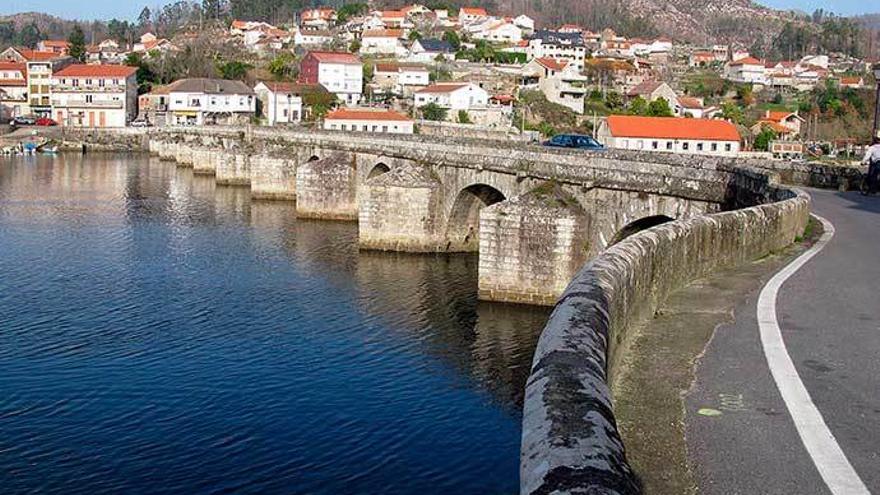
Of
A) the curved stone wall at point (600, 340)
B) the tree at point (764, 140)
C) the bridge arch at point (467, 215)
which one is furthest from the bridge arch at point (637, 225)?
the tree at point (764, 140)

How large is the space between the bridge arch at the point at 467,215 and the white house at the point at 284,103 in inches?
2812

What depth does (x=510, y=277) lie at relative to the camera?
30359 millimetres

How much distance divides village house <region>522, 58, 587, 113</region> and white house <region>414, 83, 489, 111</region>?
15.4 metres

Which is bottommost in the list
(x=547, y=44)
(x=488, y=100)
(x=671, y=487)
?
(x=671, y=487)

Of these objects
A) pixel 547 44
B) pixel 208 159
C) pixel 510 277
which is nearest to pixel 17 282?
pixel 510 277

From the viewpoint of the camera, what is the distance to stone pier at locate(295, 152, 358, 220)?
51438mm

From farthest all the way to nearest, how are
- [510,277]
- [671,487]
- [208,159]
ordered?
[208,159] → [510,277] → [671,487]

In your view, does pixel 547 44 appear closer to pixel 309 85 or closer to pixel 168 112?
pixel 309 85

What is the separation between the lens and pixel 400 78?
5143 inches

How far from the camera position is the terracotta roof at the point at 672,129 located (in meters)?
57.2

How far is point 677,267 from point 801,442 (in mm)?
5080

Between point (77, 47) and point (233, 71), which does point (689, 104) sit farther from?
point (77, 47)

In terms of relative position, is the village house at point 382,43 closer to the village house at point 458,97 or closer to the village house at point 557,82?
the village house at point 557,82

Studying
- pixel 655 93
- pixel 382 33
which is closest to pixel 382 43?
pixel 382 33
